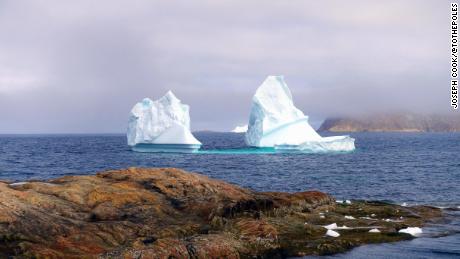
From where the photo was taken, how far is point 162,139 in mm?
73312

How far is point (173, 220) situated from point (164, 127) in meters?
55.6

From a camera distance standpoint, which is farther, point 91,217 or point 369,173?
point 369,173

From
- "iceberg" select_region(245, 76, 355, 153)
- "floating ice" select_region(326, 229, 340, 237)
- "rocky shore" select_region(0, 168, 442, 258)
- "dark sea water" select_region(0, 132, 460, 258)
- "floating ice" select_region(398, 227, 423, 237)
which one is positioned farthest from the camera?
"iceberg" select_region(245, 76, 355, 153)

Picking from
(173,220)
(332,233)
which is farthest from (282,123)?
(173,220)

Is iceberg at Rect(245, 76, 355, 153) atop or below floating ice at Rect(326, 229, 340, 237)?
atop

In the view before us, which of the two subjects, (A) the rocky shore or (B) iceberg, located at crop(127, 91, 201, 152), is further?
(B) iceberg, located at crop(127, 91, 201, 152)

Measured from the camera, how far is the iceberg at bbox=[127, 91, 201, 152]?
72062mm

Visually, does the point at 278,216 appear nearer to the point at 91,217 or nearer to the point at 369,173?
the point at 91,217

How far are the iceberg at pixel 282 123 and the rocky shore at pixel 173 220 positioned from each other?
47170mm

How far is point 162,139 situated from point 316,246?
188ft

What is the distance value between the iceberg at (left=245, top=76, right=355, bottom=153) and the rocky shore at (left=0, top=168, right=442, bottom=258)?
155 ft

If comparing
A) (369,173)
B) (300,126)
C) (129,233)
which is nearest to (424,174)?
(369,173)

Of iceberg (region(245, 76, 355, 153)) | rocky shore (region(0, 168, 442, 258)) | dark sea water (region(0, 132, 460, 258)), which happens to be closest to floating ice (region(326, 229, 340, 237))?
rocky shore (region(0, 168, 442, 258))

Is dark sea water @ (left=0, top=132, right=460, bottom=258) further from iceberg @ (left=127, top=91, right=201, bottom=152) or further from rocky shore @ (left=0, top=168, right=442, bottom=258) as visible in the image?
iceberg @ (left=127, top=91, right=201, bottom=152)
